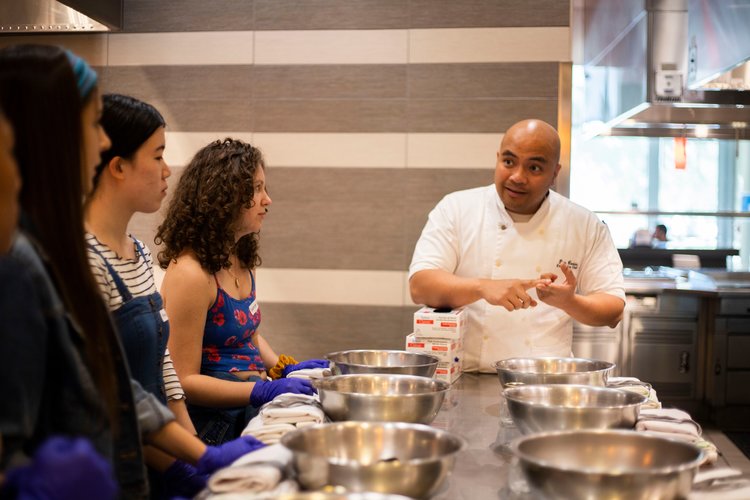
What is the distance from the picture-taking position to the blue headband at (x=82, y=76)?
3.80 feet

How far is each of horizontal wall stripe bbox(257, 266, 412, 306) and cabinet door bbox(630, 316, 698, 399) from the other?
1924mm

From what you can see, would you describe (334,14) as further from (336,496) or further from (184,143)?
(336,496)

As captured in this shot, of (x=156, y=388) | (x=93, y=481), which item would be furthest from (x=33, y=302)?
(x=156, y=388)

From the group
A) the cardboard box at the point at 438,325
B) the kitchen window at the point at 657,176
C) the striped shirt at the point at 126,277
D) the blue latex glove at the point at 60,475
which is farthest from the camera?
the kitchen window at the point at 657,176

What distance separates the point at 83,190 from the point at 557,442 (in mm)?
820

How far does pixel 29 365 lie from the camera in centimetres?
95

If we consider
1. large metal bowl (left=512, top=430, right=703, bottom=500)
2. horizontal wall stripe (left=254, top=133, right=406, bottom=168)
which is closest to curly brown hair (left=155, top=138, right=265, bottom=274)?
large metal bowl (left=512, top=430, right=703, bottom=500)

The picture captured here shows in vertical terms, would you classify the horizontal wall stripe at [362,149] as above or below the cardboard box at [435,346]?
above

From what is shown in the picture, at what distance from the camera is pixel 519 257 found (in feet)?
8.84

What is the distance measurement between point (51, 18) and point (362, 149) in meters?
1.67

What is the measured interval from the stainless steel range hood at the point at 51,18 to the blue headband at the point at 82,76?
2.90 metres

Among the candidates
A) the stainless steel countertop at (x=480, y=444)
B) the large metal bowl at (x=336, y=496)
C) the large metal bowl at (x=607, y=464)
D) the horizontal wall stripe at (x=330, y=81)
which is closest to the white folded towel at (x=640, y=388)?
the stainless steel countertop at (x=480, y=444)

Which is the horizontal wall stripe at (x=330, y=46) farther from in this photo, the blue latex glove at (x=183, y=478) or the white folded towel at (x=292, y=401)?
the blue latex glove at (x=183, y=478)

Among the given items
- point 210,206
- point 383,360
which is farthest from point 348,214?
point 383,360
